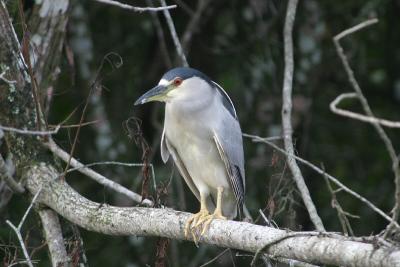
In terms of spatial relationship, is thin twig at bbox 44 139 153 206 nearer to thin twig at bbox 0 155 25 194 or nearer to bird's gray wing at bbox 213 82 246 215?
thin twig at bbox 0 155 25 194

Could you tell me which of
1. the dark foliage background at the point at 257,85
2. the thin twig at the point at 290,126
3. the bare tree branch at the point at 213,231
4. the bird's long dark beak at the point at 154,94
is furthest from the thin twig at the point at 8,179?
the dark foliage background at the point at 257,85

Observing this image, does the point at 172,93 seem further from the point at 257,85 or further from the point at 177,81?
the point at 257,85

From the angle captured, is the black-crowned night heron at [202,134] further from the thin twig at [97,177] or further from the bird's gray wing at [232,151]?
the thin twig at [97,177]

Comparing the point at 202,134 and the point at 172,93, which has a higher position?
the point at 172,93

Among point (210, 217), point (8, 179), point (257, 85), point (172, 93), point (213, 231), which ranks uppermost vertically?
point (172, 93)

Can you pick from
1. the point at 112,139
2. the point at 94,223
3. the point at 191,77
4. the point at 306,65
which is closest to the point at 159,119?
the point at 112,139

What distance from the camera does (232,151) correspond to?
3.29m

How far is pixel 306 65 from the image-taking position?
16.2 feet

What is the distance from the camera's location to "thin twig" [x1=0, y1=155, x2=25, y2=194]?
279 cm

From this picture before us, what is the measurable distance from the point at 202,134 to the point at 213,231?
80 centimetres

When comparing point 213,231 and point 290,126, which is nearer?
point 213,231

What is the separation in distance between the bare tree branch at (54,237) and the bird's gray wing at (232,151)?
73 cm

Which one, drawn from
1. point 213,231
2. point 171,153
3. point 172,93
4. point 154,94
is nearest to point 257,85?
point 171,153

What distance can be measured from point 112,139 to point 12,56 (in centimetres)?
180
